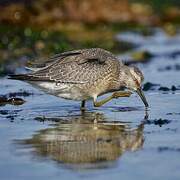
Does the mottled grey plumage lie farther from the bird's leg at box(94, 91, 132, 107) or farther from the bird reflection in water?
the bird reflection in water

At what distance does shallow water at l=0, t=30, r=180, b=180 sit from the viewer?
8.82m

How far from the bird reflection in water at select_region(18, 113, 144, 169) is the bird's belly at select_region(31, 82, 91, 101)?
0.79m

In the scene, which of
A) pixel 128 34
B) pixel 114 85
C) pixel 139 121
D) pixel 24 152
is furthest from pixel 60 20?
pixel 24 152

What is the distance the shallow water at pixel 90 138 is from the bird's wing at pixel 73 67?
1.69ft

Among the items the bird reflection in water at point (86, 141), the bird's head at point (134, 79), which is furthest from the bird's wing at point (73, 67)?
the bird reflection in water at point (86, 141)

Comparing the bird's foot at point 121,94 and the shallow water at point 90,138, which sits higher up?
the bird's foot at point 121,94

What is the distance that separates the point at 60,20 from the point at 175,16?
199 inches

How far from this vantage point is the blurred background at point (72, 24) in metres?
20.4

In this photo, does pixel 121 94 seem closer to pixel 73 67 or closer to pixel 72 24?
pixel 73 67

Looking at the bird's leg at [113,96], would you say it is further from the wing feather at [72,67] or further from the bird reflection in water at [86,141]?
the bird reflection in water at [86,141]

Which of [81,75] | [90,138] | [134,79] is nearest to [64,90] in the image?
[81,75]

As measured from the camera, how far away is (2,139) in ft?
34.6

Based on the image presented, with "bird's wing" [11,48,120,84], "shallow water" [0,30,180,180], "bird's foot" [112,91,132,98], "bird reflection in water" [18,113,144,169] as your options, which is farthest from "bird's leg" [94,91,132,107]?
"bird reflection in water" [18,113,144,169]

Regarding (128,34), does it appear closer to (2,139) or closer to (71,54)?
(71,54)
